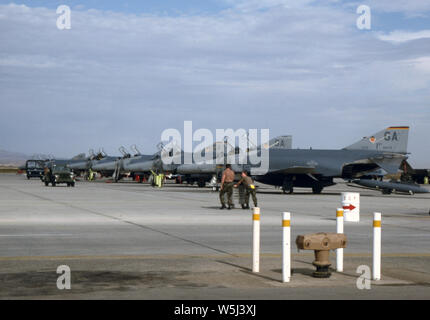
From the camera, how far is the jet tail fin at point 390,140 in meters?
46.1

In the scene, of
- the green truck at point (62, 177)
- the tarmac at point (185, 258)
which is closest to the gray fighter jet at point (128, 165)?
the green truck at point (62, 177)

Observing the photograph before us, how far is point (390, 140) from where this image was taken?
152 feet

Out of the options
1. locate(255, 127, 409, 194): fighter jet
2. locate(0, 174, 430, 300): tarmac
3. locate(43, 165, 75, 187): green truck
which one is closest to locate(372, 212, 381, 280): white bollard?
locate(0, 174, 430, 300): tarmac

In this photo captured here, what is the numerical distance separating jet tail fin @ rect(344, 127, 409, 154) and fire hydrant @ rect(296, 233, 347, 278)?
123 ft

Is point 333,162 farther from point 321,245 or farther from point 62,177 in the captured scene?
point 321,245

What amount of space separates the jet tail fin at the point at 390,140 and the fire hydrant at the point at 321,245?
37.5 meters

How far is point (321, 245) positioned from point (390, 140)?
3806 centimetres

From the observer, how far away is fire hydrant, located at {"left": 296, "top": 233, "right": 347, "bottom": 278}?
9.77 metres

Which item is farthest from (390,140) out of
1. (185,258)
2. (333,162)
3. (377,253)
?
(377,253)

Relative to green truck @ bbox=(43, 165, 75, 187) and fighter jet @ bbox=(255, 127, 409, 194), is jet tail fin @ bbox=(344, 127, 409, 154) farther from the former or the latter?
green truck @ bbox=(43, 165, 75, 187)

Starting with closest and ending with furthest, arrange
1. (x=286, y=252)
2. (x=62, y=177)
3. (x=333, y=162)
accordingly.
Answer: (x=286, y=252), (x=333, y=162), (x=62, y=177)
